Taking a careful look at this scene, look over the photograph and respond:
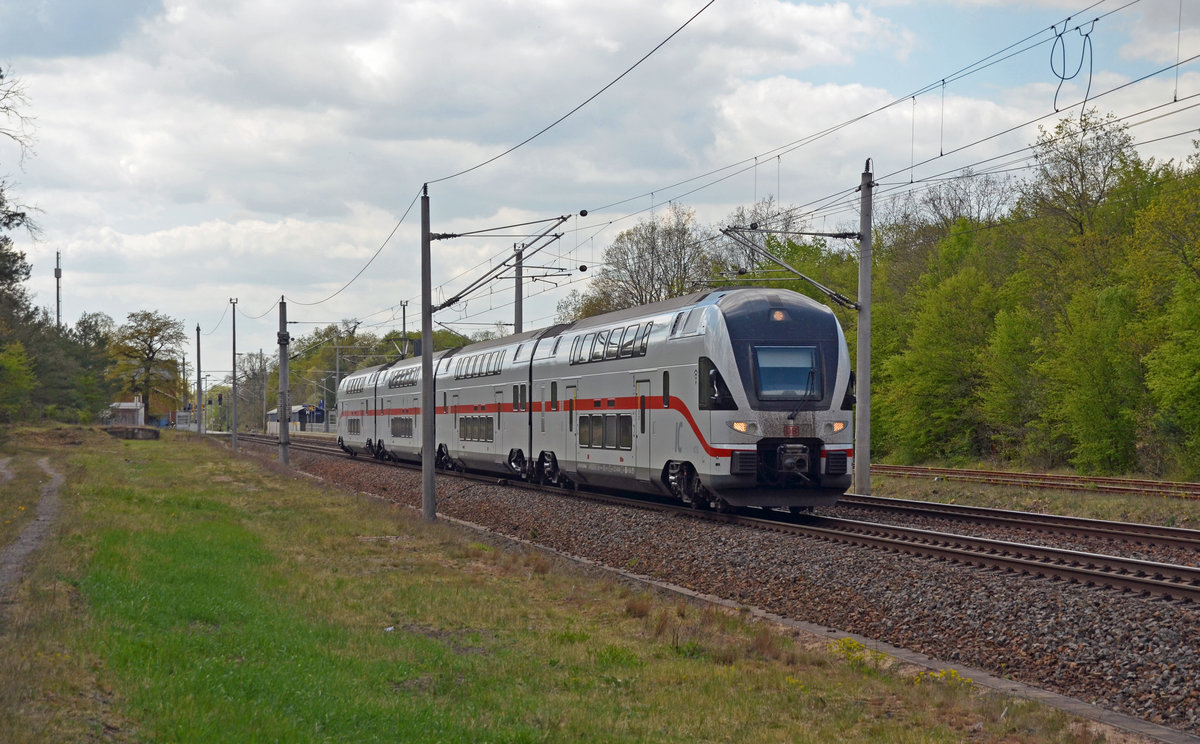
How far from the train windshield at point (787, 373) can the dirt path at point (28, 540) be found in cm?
1207

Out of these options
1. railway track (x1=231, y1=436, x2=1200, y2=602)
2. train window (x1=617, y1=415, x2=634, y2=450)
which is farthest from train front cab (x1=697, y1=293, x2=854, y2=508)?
train window (x1=617, y1=415, x2=634, y2=450)

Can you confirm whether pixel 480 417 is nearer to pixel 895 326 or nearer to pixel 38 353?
pixel 895 326

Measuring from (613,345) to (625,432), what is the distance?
2.00m

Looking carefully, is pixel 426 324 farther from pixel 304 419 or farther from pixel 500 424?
pixel 304 419

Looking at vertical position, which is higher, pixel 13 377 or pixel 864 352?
pixel 13 377

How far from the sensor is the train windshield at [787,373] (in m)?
20.5

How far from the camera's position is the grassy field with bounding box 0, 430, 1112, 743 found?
7.81m

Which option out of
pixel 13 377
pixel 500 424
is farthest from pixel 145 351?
pixel 500 424

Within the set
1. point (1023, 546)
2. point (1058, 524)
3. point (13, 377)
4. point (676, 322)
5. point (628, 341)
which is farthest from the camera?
point (13, 377)

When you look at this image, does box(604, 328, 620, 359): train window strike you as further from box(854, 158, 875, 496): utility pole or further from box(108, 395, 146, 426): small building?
box(108, 395, 146, 426): small building

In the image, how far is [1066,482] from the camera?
95.0 feet

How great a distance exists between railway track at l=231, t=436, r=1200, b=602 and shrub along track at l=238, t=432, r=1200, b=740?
1.05ft

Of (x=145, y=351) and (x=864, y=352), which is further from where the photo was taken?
(x=145, y=351)

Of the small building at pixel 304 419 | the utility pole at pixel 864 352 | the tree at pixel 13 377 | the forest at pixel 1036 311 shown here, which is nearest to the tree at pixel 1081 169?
the forest at pixel 1036 311
